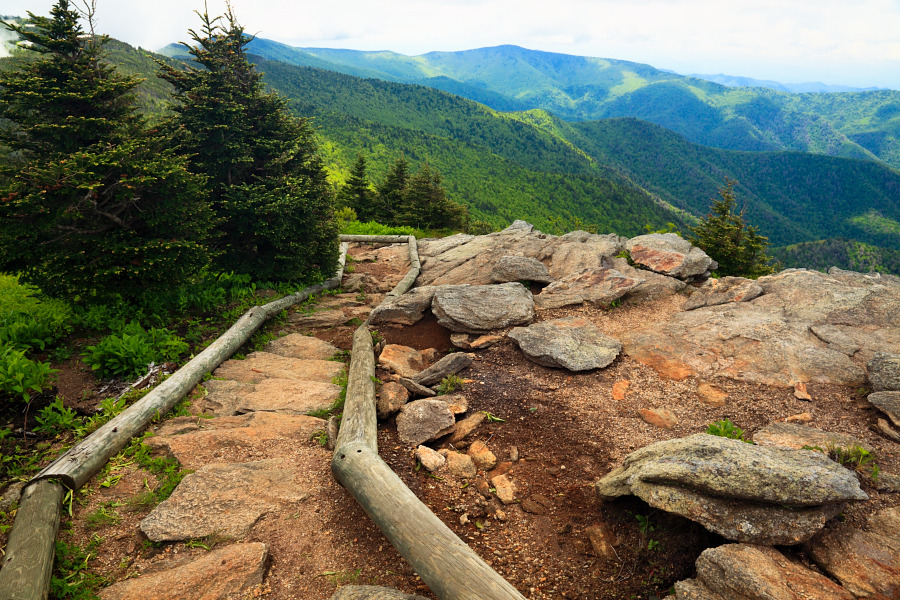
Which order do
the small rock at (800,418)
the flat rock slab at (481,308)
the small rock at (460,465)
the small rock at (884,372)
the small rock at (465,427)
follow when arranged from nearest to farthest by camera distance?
the small rock at (460,465)
the small rock at (800,418)
the small rock at (884,372)
the small rock at (465,427)
the flat rock slab at (481,308)

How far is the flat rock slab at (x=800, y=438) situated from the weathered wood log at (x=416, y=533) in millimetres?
4085

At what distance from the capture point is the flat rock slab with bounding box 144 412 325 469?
221 inches

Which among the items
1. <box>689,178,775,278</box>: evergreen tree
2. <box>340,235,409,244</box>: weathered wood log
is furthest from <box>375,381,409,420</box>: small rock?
<box>689,178,775,278</box>: evergreen tree

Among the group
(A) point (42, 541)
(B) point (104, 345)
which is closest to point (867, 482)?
(A) point (42, 541)

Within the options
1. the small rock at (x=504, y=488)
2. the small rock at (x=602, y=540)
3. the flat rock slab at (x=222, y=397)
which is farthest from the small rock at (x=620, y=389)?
the flat rock slab at (x=222, y=397)

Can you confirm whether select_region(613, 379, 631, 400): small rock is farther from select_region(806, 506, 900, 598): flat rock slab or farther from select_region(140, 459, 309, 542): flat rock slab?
select_region(140, 459, 309, 542): flat rock slab

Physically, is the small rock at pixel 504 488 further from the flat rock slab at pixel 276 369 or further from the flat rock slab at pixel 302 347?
the flat rock slab at pixel 302 347

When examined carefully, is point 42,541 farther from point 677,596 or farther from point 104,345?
point 677,596

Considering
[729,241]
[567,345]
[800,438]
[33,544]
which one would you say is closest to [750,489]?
[800,438]

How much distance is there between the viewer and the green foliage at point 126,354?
287 inches

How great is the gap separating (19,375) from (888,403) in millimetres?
12263

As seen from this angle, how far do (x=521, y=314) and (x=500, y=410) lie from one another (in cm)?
326

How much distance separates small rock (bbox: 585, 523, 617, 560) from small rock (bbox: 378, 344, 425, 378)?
4.20 metres

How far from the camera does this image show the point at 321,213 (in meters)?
12.9
